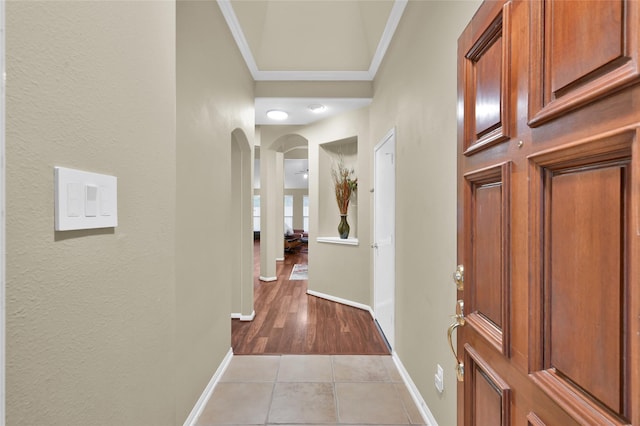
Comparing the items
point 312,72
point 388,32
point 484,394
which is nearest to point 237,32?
point 312,72

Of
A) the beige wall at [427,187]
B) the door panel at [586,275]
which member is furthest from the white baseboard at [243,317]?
the door panel at [586,275]

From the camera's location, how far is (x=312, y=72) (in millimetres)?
3268

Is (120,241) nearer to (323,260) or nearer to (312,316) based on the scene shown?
(312,316)

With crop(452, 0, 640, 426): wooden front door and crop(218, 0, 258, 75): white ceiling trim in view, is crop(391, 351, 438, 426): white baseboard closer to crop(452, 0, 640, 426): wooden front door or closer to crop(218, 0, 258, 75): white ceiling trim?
crop(452, 0, 640, 426): wooden front door

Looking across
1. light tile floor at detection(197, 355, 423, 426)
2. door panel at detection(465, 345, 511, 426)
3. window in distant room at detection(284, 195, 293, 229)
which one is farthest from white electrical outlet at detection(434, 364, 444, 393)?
window in distant room at detection(284, 195, 293, 229)

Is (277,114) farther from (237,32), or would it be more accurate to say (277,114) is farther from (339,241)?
(339,241)

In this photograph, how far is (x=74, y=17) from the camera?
0.63 meters

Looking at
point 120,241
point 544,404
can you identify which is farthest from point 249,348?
point 544,404

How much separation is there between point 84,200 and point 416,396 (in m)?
2.13

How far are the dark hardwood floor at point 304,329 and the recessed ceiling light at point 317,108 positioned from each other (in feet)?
8.41

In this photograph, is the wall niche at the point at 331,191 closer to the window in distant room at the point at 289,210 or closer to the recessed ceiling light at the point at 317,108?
the recessed ceiling light at the point at 317,108

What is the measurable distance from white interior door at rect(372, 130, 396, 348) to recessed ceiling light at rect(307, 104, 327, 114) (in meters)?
0.99

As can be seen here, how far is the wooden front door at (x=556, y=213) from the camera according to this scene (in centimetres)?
44

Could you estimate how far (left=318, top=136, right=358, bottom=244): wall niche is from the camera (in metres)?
4.40
